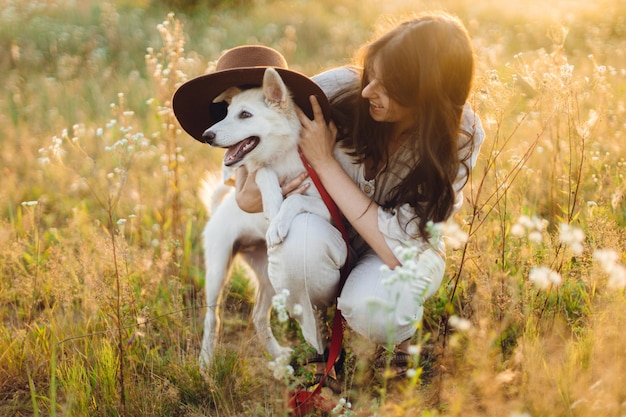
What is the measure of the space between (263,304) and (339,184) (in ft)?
2.84

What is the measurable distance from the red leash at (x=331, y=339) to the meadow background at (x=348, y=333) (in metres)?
0.13

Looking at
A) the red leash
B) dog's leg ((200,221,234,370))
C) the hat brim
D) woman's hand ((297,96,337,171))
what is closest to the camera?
the red leash

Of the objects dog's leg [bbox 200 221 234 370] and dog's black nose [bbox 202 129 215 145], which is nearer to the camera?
dog's black nose [bbox 202 129 215 145]

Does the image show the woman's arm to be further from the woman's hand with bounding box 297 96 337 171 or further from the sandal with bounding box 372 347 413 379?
the sandal with bounding box 372 347 413 379

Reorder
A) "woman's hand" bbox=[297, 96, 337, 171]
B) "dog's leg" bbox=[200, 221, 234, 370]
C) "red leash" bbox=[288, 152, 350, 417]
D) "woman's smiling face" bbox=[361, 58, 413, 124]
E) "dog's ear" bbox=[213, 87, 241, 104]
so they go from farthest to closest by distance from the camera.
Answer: "dog's leg" bbox=[200, 221, 234, 370] → "dog's ear" bbox=[213, 87, 241, 104] → "woman's hand" bbox=[297, 96, 337, 171] → "woman's smiling face" bbox=[361, 58, 413, 124] → "red leash" bbox=[288, 152, 350, 417]

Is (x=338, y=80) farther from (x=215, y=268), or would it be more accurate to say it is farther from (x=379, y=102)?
(x=215, y=268)

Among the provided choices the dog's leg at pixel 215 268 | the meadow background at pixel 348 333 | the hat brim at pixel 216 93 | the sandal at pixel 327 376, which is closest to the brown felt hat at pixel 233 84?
the hat brim at pixel 216 93

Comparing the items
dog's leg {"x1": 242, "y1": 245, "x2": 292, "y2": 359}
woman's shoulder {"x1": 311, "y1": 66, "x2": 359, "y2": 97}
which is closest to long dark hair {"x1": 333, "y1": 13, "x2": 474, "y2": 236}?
woman's shoulder {"x1": 311, "y1": 66, "x2": 359, "y2": 97}

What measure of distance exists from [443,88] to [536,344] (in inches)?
41.5

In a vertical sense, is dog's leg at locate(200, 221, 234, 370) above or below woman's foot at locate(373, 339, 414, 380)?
above

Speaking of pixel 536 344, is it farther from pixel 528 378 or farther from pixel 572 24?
pixel 572 24

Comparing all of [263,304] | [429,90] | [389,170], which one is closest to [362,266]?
[389,170]

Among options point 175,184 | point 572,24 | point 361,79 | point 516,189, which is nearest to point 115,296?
point 175,184

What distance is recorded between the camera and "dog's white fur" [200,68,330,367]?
8.61 feet
